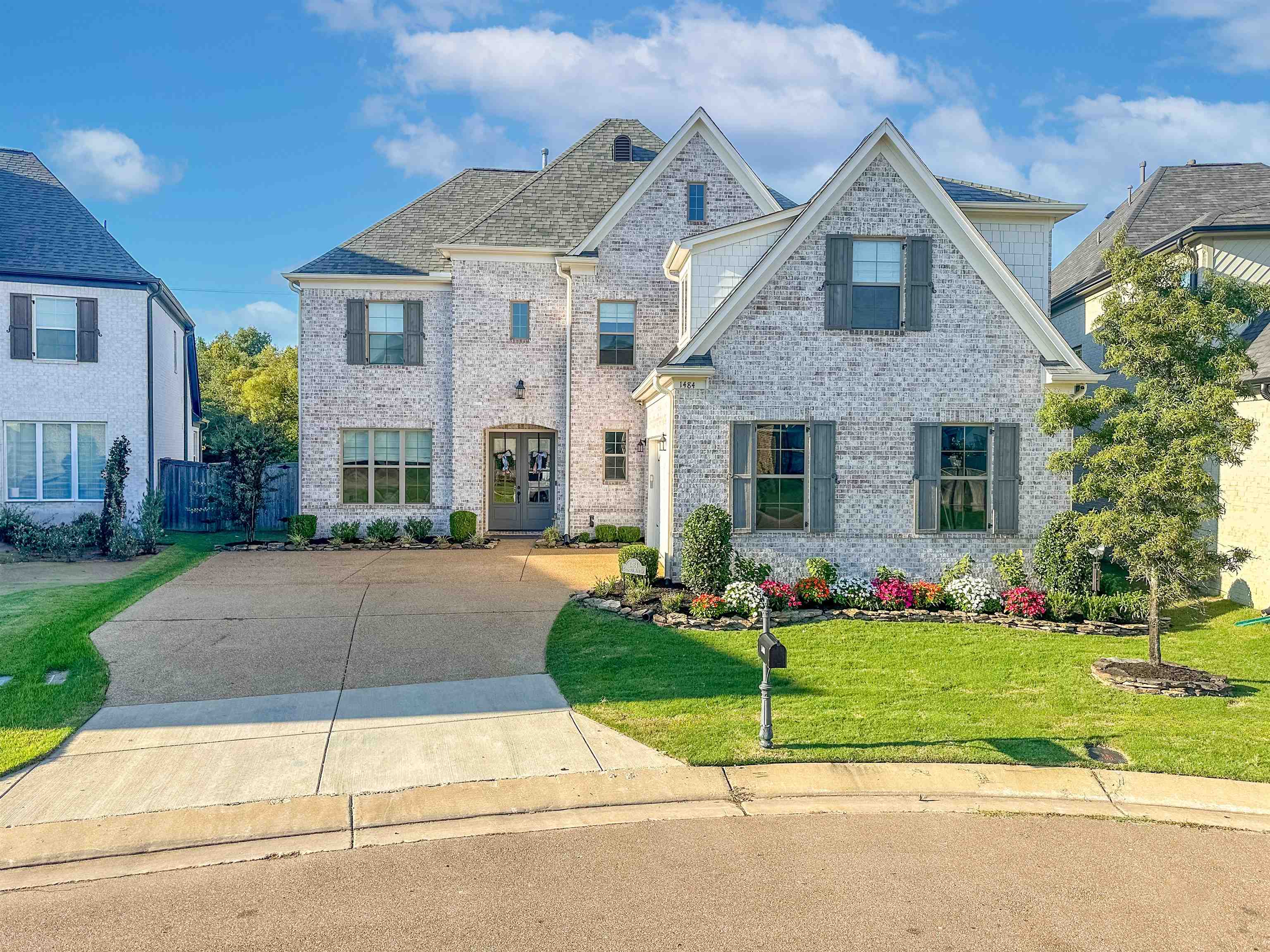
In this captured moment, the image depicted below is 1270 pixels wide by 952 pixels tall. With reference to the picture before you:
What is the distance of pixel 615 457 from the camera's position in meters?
20.0

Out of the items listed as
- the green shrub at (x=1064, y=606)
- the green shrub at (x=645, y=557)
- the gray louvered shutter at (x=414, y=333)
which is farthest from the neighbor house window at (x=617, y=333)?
the green shrub at (x=1064, y=606)

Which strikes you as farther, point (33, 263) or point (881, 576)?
point (33, 263)

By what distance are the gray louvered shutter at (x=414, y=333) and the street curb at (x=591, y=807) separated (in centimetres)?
1534

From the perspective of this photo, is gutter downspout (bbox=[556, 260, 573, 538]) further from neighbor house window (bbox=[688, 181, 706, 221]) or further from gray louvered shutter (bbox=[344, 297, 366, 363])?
gray louvered shutter (bbox=[344, 297, 366, 363])

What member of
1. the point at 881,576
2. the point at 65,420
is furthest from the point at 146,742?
the point at 65,420

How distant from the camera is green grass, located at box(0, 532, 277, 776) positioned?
7.55 m

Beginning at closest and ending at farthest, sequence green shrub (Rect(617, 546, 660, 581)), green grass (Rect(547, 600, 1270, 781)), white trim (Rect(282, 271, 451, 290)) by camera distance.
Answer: green grass (Rect(547, 600, 1270, 781)), green shrub (Rect(617, 546, 660, 581)), white trim (Rect(282, 271, 451, 290))

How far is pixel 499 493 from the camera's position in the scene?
21.1m

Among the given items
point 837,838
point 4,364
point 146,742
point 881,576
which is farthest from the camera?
point 4,364

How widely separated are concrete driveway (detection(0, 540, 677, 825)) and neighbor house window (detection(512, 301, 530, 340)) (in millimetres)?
7675

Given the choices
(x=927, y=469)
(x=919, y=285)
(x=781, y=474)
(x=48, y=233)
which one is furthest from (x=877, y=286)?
(x=48, y=233)

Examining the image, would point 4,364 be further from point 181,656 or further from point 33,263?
point 181,656

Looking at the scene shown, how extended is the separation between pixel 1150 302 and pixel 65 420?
2120 cm

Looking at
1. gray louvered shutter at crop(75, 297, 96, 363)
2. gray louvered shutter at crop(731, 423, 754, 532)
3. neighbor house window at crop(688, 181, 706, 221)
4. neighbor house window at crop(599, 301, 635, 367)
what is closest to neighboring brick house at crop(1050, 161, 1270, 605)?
gray louvered shutter at crop(731, 423, 754, 532)
